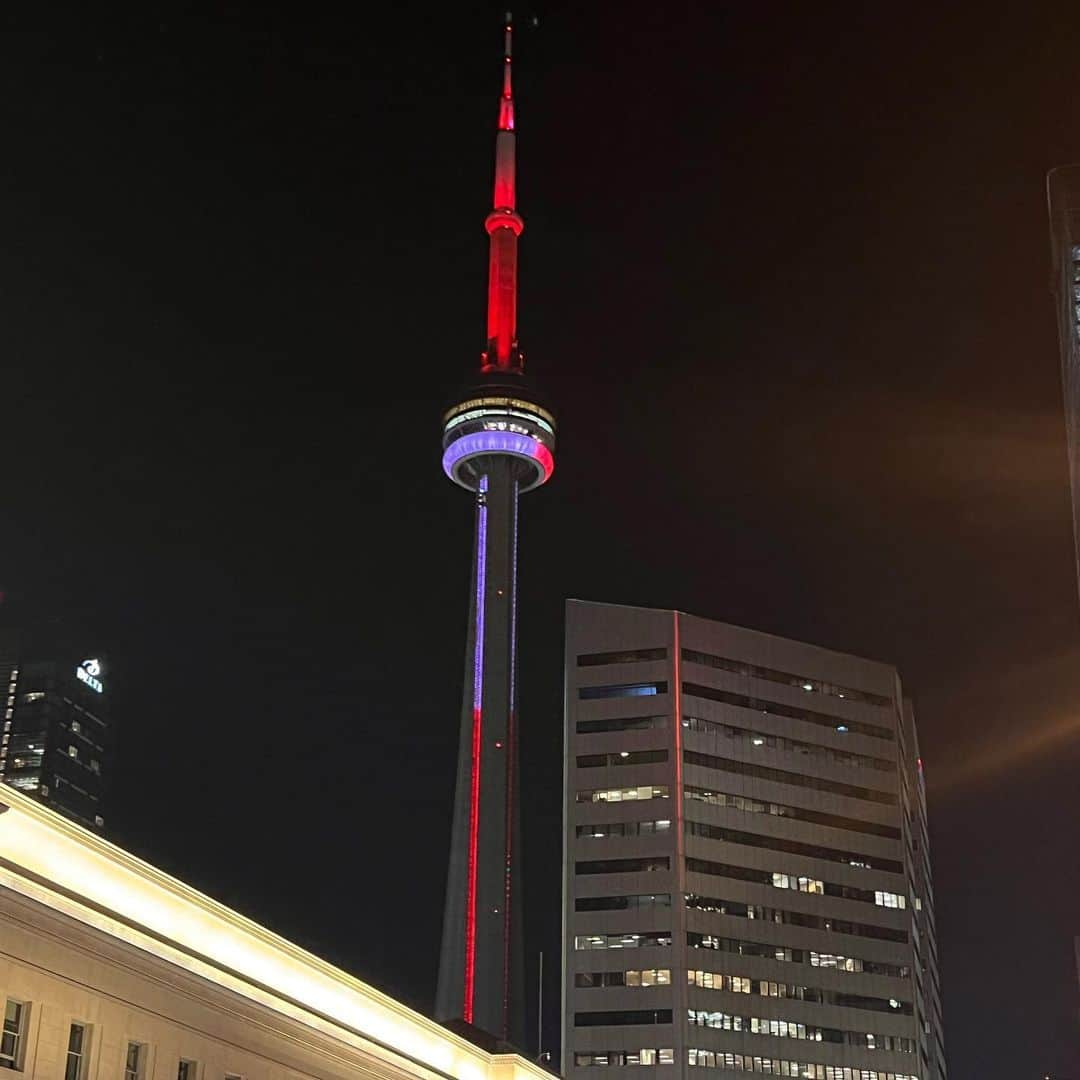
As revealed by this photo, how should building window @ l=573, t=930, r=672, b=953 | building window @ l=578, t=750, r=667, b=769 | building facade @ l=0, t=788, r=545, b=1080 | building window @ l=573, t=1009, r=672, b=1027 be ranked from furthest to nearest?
building window @ l=578, t=750, r=667, b=769, building window @ l=573, t=930, r=672, b=953, building window @ l=573, t=1009, r=672, b=1027, building facade @ l=0, t=788, r=545, b=1080

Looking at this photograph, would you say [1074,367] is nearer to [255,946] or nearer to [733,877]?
[733,877]

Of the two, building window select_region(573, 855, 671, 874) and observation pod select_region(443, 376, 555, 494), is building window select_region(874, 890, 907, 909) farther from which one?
observation pod select_region(443, 376, 555, 494)

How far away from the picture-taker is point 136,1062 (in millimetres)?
40875

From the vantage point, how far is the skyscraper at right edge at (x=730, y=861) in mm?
149750

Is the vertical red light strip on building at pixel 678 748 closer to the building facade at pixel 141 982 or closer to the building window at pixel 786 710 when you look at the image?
the building window at pixel 786 710

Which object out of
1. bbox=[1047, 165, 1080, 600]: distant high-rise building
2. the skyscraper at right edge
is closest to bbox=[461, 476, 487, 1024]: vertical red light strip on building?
the skyscraper at right edge

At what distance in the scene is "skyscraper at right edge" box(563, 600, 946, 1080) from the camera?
14975 cm

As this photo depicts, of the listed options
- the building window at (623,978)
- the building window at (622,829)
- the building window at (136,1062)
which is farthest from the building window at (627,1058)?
the building window at (136,1062)

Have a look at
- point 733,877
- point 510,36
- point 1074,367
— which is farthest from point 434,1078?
point 510,36

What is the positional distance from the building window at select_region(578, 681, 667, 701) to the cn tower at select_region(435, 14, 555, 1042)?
7.82 m

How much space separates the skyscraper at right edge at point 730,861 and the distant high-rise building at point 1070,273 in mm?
39563

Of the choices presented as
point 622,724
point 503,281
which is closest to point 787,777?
point 622,724

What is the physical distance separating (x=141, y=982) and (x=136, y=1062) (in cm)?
235

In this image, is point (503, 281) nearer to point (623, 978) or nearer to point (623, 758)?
point (623, 758)
